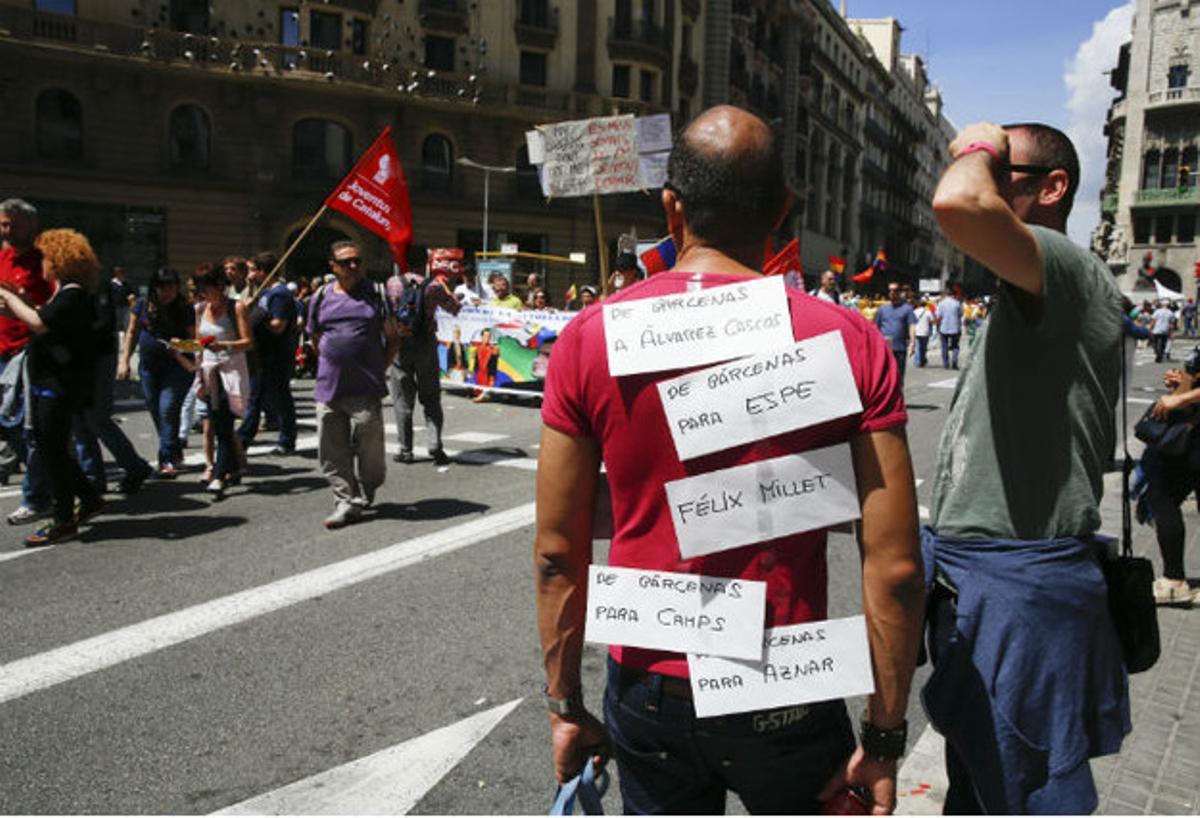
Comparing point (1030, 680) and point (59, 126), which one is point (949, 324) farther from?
point (59, 126)

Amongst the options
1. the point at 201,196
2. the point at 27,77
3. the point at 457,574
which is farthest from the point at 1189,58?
the point at 457,574

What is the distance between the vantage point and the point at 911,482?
5.25 feet

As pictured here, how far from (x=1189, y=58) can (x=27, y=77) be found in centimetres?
6330

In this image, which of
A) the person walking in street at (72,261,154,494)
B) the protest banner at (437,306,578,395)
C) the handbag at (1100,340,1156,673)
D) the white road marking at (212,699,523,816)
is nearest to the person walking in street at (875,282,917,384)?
the protest banner at (437,306,578,395)

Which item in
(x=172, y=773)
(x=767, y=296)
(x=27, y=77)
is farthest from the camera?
(x=27, y=77)

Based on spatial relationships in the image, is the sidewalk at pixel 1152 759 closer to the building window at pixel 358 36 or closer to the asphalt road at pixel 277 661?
the asphalt road at pixel 277 661

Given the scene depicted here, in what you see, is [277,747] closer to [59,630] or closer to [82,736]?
[82,736]

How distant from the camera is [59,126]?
26.4 meters

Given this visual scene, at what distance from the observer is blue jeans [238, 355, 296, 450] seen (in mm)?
9094

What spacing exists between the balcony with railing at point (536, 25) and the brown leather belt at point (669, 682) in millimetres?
34964

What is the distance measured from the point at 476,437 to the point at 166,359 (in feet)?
11.2

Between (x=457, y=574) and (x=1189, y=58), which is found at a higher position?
(x=1189, y=58)

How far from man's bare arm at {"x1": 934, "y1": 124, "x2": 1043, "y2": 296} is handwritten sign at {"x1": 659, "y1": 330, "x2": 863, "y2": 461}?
30 cm

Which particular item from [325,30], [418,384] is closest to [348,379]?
[418,384]
